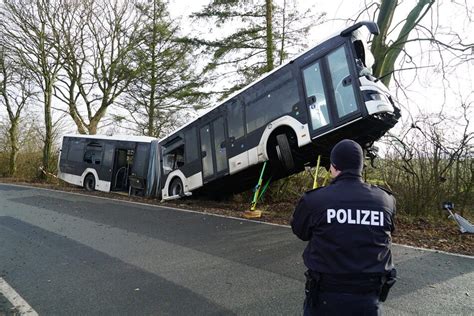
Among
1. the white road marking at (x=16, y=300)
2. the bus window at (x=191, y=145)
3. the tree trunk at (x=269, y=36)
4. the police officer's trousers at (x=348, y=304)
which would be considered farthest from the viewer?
the tree trunk at (x=269, y=36)

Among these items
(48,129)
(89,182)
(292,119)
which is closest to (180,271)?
(292,119)

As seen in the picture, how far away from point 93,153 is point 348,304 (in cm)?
1735

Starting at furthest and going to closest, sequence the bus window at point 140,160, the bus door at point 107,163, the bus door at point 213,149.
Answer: the bus door at point 107,163 → the bus window at point 140,160 → the bus door at point 213,149

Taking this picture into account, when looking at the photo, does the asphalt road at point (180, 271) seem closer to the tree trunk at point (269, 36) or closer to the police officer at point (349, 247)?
the police officer at point (349, 247)

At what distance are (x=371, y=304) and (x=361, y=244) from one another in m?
0.35

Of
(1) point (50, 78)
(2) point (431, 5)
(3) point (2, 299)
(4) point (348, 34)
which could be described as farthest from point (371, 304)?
(1) point (50, 78)

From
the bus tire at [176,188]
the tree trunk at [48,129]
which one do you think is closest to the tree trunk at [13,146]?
the tree trunk at [48,129]

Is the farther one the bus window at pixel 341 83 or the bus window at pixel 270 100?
the bus window at pixel 270 100

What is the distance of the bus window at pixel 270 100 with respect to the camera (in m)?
7.81

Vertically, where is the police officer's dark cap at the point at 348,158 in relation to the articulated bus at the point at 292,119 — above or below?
below

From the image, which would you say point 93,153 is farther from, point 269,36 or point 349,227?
point 349,227

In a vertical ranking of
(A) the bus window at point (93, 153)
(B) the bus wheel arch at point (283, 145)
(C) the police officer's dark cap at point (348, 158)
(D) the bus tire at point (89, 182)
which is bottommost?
(C) the police officer's dark cap at point (348, 158)

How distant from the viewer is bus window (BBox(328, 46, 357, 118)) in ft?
21.6

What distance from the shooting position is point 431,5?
9.46 metres
